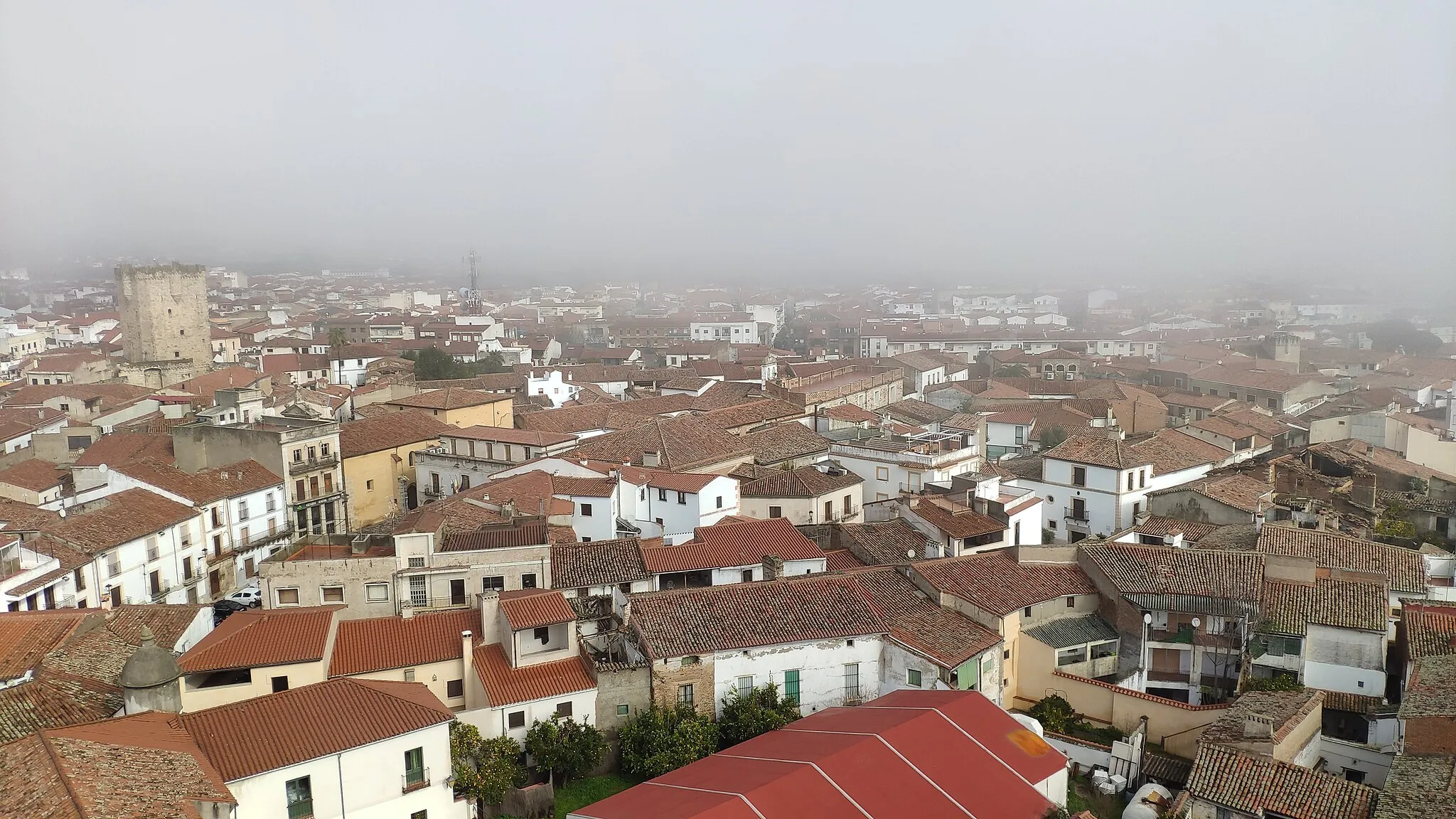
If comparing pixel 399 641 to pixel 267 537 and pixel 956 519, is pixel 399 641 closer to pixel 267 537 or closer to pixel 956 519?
pixel 956 519

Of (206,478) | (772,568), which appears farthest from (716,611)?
(206,478)

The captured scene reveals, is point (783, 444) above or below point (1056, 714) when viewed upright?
above

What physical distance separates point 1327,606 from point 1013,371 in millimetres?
49763


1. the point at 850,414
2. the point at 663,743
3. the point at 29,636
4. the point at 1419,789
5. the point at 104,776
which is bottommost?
the point at 663,743

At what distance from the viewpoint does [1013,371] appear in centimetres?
6850

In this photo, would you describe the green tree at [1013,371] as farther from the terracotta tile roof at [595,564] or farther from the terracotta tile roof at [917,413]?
the terracotta tile roof at [595,564]

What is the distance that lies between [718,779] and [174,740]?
7.05 meters

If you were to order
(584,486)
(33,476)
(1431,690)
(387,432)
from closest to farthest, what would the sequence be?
1. (1431,690)
2. (584,486)
3. (33,476)
4. (387,432)

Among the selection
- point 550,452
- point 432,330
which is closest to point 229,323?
point 432,330

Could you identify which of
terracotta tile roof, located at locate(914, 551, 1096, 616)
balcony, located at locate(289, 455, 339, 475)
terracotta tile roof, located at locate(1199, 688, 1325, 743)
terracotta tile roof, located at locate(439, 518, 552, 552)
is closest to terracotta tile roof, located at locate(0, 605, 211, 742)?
terracotta tile roof, located at locate(439, 518, 552, 552)

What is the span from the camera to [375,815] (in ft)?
48.0

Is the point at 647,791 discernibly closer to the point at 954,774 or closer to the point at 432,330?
the point at 954,774

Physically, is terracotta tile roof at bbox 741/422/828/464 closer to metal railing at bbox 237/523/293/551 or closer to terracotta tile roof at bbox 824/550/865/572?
terracotta tile roof at bbox 824/550/865/572

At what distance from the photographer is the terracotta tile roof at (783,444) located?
111 feet
